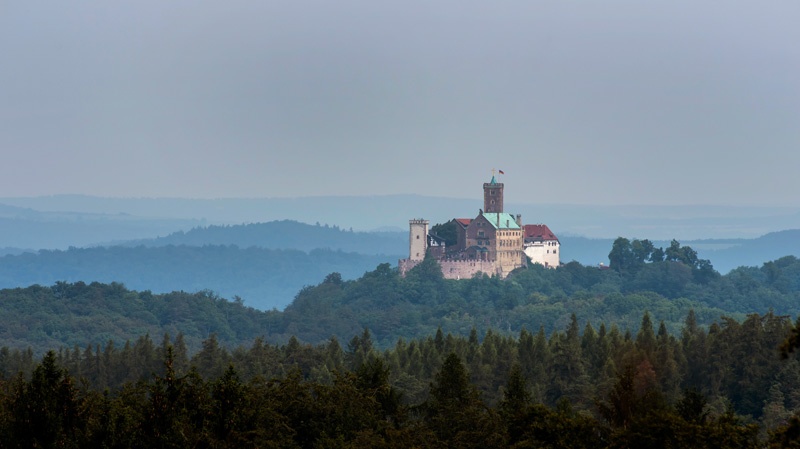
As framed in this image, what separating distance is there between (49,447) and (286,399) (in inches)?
515

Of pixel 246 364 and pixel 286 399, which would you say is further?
pixel 246 364

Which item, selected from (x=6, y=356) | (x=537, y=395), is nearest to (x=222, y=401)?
(x=537, y=395)

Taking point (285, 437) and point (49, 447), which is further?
point (285, 437)

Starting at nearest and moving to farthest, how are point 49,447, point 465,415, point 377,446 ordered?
1. point 49,447
2. point 377,446
3. point 465,415

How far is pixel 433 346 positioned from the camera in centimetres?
10988

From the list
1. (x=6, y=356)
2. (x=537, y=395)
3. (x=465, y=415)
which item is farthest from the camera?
(x=6, y=356)

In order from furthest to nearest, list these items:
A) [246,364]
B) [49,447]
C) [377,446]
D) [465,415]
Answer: [246,364]
[465,415]
[377,446]
[49,447]

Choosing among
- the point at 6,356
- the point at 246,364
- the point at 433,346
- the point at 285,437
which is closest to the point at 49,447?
the point at 285,437

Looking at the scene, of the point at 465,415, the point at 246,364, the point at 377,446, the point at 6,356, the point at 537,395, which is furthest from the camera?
the point at 6,356

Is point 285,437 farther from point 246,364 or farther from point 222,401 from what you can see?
point 246,364

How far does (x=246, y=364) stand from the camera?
10412 centimetres

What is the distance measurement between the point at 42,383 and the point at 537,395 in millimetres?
45937

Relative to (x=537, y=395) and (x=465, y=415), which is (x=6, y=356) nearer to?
(x=537, y=395)

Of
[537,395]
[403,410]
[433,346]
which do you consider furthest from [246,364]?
[403,410]
